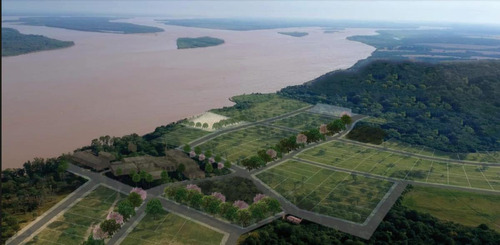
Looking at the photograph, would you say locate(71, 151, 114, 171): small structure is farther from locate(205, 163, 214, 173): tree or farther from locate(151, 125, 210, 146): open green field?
locate(205, 163, 214, 173): tree

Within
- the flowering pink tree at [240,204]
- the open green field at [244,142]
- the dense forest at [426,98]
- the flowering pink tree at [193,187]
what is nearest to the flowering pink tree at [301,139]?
the open green field at [244,142]

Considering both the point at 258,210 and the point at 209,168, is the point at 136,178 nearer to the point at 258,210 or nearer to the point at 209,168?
the point at 209,168

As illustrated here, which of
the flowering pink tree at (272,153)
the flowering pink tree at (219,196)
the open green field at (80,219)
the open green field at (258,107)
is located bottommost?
the open green field at (80,219)

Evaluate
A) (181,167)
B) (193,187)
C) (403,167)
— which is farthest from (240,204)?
(403,167)

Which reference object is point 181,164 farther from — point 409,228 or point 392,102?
point 392,102

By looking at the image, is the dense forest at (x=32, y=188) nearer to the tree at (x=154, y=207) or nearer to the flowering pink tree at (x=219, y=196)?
the tree at (x=154, y=207)

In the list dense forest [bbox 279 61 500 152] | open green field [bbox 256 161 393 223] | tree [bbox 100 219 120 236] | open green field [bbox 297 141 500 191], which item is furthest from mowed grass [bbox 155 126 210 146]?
dense forest [bbox 279 61 500 152]

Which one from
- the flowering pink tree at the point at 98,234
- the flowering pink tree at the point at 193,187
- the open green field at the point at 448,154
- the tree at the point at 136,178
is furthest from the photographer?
the open green field at the point at 448,154
